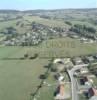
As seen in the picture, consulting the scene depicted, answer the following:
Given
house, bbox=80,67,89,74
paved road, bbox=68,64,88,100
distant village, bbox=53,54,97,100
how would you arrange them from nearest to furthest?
1. paved road, bbox=68,64,88,100
2. distant village, bbox=53,54,97,100
3. house, bbox=80,67,89,74

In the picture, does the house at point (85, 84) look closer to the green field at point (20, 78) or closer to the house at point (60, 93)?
the house at point (60, 93)

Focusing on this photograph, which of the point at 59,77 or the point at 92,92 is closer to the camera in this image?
the point at 92,92

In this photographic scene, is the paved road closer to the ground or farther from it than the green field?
farther from it

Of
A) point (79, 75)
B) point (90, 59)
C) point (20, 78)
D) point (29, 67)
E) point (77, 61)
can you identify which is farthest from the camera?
point (90, 59)

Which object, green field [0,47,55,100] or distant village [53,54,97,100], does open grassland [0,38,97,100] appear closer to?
green field [0,47,55,100]

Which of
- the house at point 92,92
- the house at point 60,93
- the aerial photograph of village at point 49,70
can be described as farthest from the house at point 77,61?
the house at point 92,92

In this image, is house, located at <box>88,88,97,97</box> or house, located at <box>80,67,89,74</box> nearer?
house, located at <box>88,88,97,97</box>

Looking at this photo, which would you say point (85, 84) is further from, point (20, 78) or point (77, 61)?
point (77, 61)

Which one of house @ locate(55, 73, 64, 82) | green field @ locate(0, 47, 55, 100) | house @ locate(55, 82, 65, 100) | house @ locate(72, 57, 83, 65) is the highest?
house @ locate(55, 82, 65, 100)

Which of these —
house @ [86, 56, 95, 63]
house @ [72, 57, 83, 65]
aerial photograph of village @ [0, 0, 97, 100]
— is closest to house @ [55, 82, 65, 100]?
aerial photograph of village @ [0, 0, 97, 100]

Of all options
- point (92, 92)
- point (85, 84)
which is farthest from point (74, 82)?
point (92, 92)

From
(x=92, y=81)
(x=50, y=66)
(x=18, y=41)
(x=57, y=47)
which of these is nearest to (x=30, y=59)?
(x=50, y=66)
